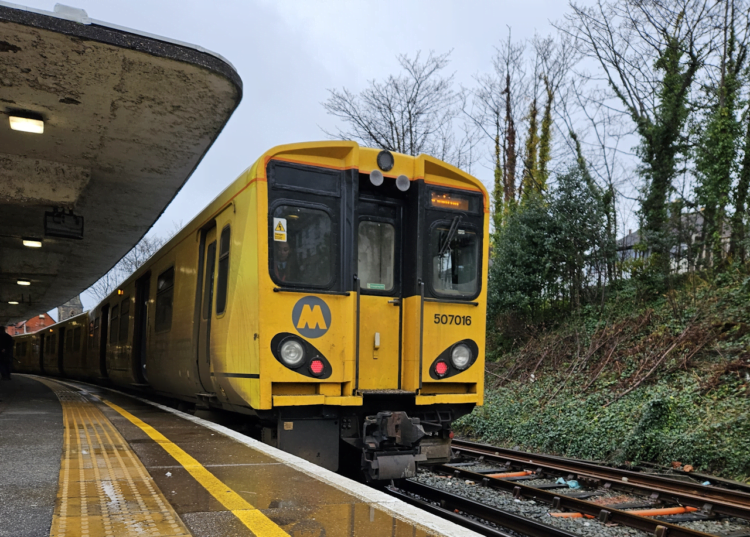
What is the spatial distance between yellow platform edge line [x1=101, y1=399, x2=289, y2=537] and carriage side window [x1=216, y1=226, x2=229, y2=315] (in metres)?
1.47

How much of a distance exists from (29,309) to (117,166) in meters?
22.1

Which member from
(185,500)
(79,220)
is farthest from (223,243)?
(79,220)

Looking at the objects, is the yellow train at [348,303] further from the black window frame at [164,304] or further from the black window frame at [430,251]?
the black window frame at [164,304]

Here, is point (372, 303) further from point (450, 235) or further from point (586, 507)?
point (586, 507)

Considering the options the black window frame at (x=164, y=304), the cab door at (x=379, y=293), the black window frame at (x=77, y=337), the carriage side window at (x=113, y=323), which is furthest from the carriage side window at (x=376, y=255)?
the black window frame at (x=77, y=337)

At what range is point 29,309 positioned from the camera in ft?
91.1

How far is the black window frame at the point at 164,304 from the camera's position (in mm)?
8852

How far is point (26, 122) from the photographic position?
7398mm

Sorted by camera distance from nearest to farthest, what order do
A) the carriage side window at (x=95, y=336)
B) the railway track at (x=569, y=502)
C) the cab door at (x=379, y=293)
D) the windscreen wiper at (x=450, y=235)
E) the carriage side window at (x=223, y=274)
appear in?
the railway track at (x=569, y=502)
the cab door at (x=379, y=293)
the windscreen wiper at (x=450, y=235)
the carriage side window at (x=223, y=274)
the carriage side window at (x=95, y=336)

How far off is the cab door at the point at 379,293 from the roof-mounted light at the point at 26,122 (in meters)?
4.25

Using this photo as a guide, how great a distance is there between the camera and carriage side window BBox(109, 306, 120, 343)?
13.9 meters

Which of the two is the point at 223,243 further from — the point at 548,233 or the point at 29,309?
the point at 29,309

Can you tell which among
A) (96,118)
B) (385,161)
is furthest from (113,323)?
(385,161)

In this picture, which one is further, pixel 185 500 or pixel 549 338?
pixel 549 338
